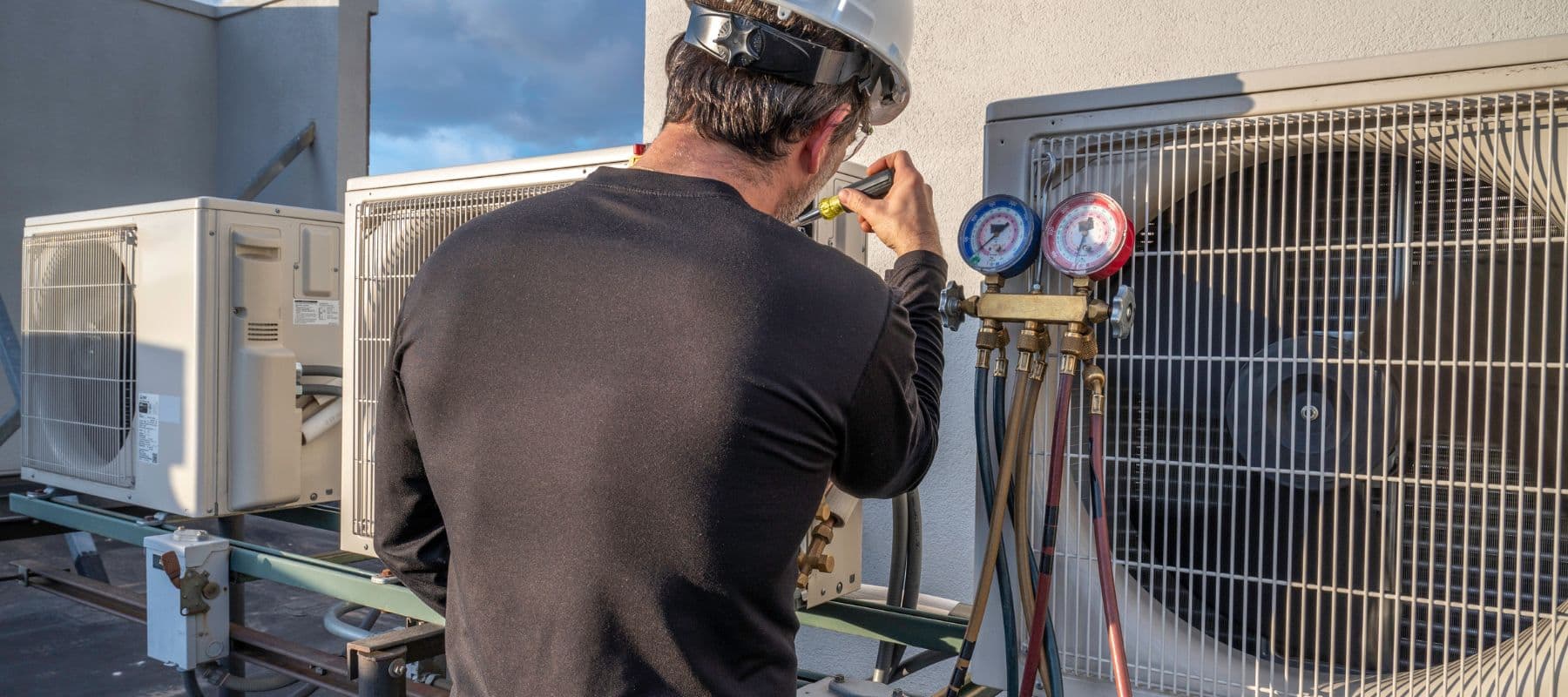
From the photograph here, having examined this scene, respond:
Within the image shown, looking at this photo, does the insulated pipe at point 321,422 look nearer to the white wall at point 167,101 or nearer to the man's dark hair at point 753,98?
the man's dark hair at point 753,98

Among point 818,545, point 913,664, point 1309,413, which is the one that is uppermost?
point 1309,413

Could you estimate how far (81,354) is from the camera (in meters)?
2.37

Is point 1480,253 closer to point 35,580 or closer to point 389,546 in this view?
point 389,546

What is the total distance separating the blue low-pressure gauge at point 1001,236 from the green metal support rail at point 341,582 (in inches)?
24.9

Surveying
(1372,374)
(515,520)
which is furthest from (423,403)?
(1372,374)

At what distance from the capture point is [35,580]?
99.0 inches

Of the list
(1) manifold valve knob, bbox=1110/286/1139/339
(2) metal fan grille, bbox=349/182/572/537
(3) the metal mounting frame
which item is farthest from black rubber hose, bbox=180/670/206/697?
(1) manifold valve knob, bbox=1110/286/1139/339

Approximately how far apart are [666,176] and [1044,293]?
424 mm

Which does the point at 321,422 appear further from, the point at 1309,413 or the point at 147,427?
the point at 1309,413

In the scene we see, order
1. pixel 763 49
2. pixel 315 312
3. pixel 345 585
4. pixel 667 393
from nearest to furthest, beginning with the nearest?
pixel 667 393 < pixel 763 49 < pixel 345 585 < pixel 315 312

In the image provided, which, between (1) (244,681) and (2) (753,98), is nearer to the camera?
(2) (753,98)

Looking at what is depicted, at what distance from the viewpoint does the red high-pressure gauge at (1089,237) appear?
938mm

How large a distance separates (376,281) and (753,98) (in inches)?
43.2

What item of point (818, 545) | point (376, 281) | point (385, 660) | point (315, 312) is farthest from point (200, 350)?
point (818, 545)
